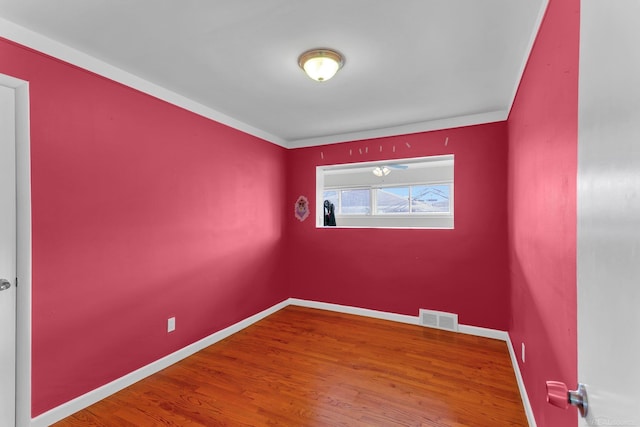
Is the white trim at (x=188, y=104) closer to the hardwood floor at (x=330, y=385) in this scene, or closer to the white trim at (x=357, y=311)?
the white trim at (x=357, y=311)

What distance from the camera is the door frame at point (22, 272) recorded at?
5.81ft

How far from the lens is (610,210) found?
51 cm

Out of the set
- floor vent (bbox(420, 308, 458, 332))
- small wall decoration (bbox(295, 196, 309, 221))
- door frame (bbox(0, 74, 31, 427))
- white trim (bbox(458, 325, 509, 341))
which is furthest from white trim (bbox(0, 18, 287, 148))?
white trim (bbox(458, 325, 509, 341))

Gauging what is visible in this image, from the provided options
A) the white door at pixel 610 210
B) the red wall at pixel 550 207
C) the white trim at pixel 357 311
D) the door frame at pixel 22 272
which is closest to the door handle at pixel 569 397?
the white door at pixel 610 210

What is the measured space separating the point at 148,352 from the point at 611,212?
118 inches

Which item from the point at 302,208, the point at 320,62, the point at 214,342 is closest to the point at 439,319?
the point at 302,208

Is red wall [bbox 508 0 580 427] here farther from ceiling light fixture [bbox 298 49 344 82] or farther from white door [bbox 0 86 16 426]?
white door [bbox 0 86 16 426]

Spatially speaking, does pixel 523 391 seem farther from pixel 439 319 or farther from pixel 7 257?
pixel 7 257

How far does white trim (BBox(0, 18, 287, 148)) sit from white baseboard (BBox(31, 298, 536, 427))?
228 cm

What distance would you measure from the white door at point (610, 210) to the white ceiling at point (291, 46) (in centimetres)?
129

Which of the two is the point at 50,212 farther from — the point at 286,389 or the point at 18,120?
the point at 286,389

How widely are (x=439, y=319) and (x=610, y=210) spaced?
327cm

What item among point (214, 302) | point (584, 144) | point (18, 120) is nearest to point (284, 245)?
point (214, 302)

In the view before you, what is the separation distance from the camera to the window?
6609mm
